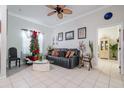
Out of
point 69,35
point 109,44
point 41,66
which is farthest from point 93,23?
point 109,44

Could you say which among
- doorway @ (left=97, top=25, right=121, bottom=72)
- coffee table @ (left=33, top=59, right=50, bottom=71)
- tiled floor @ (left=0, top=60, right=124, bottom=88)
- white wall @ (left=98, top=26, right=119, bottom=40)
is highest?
white wall @ (left=98, top=26, right=119, bottom=40)

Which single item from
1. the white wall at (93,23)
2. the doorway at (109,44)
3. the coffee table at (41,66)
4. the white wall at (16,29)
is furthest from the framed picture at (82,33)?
the white wall at (16,29)

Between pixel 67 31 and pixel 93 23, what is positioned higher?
pixel 93 23

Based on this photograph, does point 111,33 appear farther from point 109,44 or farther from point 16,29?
point 16,29

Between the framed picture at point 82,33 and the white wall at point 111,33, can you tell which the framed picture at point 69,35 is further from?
the white wall at point 111,33

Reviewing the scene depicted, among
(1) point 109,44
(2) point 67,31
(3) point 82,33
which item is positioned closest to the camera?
(3) point 82,33

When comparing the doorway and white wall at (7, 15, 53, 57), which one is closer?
white wall at (7, 15, 53, 57)

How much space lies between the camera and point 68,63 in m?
4.13

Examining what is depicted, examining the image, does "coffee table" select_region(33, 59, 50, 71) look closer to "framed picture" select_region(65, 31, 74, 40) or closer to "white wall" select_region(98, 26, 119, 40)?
"framed picture" select_region(65, 31, 74, 40)

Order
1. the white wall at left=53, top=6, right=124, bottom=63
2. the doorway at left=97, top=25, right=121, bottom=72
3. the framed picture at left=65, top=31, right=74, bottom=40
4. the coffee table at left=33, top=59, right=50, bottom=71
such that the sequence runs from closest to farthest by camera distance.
A: the white wall at left=53, top=6, right=124, bottom=63 < the coffee table at left=33, top=59, right=50, bottom=71 < the framed picture at left=65, top=31, right=74, bottom=40 < the doorway at left=97, top=25, right=121, bottom=72

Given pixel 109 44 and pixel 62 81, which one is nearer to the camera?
pixel 62 81

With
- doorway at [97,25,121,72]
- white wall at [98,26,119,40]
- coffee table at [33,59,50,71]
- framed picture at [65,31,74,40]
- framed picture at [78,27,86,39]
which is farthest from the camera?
white wall at [98,26,119,40]

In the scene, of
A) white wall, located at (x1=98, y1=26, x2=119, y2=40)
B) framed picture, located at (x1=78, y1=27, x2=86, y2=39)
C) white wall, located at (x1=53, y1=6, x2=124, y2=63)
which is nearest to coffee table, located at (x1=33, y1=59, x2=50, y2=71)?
white wall, located at (x1=53, y1=6, x2=124, y2=63)
